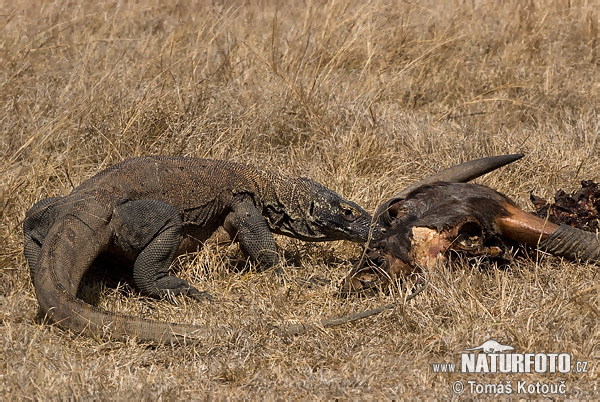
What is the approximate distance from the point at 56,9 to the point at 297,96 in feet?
11.7

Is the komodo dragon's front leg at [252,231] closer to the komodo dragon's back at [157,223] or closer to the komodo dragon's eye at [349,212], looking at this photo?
the komodo dragon's back at [157,223]

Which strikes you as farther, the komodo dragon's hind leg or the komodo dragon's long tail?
the komodo dragon's hind leg

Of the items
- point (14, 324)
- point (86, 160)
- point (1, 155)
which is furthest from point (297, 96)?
point (14, 324)

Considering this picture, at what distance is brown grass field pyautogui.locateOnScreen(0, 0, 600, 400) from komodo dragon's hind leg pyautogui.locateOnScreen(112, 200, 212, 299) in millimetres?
103

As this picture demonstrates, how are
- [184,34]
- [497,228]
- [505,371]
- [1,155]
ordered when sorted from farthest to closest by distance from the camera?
1. [184,34]
2. [1,155]
3. [497,228]
4. [505,371]

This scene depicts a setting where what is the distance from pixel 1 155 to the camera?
590cm

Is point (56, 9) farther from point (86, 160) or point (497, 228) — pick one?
point (497, 228)

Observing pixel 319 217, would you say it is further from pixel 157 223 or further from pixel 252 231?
pixel 157 223

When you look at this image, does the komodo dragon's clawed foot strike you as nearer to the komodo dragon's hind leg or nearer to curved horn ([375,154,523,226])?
the komodo dragon's hind leg

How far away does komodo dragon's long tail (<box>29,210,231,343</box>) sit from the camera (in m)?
3.98

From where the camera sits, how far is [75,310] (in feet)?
13.2

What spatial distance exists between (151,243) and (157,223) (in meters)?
0.12

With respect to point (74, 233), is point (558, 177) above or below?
below

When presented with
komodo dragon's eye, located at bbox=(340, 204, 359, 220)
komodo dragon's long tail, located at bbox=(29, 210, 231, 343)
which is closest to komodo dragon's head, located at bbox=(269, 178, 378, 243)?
komodo dragon's eye, located at bbox=(340, 204, 359, 220)
